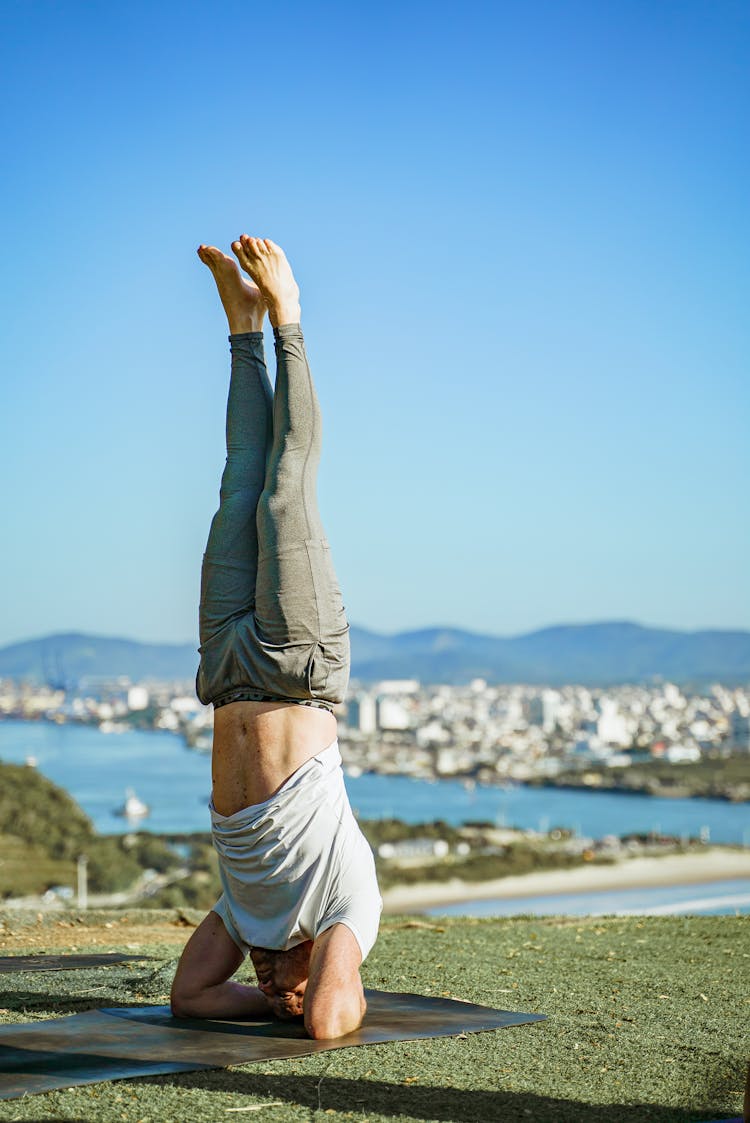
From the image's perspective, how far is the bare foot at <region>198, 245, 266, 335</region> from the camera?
17.7 ft

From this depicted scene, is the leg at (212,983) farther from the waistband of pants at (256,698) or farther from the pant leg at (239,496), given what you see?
the pant leg at (239,496)

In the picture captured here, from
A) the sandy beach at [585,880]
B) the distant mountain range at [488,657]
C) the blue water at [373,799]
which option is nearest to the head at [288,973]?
the sandy beach at [585,880]

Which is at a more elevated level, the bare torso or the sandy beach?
the bare torso

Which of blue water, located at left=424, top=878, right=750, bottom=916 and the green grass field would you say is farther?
blue water, located at left=424, top=878, right=750, bottom=916

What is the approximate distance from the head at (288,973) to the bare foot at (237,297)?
8.19ft

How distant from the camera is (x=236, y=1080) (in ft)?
13.2

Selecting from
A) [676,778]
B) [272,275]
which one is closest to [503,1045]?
[272,275]

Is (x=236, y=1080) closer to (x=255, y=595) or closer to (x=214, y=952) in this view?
(x=214, y=952)

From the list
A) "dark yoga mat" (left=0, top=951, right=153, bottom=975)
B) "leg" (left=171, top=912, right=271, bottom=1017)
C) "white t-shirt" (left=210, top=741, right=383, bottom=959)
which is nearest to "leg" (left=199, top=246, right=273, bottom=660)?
"white t-shirt" (left=210, top=741, right=383, bottom=959)

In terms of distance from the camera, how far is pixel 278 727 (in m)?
4.93

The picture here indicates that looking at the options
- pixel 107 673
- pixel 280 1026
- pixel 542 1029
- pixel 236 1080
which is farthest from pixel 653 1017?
pixel 107 673

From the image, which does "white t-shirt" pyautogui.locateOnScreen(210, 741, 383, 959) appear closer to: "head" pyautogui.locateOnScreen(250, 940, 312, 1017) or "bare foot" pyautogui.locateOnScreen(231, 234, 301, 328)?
"head" pyautogui.locateOnScreen(250, 940, 312, 1017)

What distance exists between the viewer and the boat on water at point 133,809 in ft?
115

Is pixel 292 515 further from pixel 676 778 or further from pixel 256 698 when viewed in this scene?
pixel 676 778
